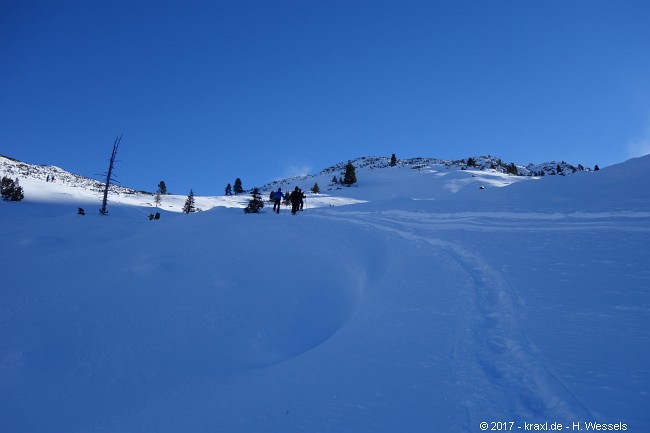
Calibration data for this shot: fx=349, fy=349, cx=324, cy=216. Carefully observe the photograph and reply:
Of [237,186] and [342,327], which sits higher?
[237,186]

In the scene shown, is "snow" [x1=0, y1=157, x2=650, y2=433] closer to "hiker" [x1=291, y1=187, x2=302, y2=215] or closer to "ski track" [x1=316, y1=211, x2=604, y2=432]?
"ski track" [x1=316, y1=211, x2=604, y2=432]

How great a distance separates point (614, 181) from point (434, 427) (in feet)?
57.5

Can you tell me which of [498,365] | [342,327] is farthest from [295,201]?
[498,365]

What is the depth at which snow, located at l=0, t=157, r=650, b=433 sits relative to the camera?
4.38 m

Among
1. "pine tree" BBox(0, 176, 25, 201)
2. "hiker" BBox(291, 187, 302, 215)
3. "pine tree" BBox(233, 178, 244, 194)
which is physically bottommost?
"hiker" BBox(291, 187, 302, 215)

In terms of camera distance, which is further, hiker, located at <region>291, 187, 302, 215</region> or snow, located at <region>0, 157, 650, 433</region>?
hiker, located at <region>291, 187, 302, 215</region>

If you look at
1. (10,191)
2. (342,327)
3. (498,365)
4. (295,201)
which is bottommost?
(342,327)

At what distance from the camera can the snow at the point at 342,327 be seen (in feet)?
14.4

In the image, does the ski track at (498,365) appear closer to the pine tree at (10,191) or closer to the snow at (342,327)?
the snow at (342,327)

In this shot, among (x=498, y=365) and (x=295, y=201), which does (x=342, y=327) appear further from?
(x=295, y=201)

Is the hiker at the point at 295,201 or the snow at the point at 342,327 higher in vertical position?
the hiker at the point at 295,201

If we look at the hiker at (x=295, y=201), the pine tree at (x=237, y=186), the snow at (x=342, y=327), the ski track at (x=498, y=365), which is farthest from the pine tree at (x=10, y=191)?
the pine tree at (x=237, y=186)

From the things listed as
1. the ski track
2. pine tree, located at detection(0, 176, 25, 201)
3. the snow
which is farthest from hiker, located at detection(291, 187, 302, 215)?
pine tree, located at detection(0, 176, 25, 201)

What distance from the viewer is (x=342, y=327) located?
7176mm
